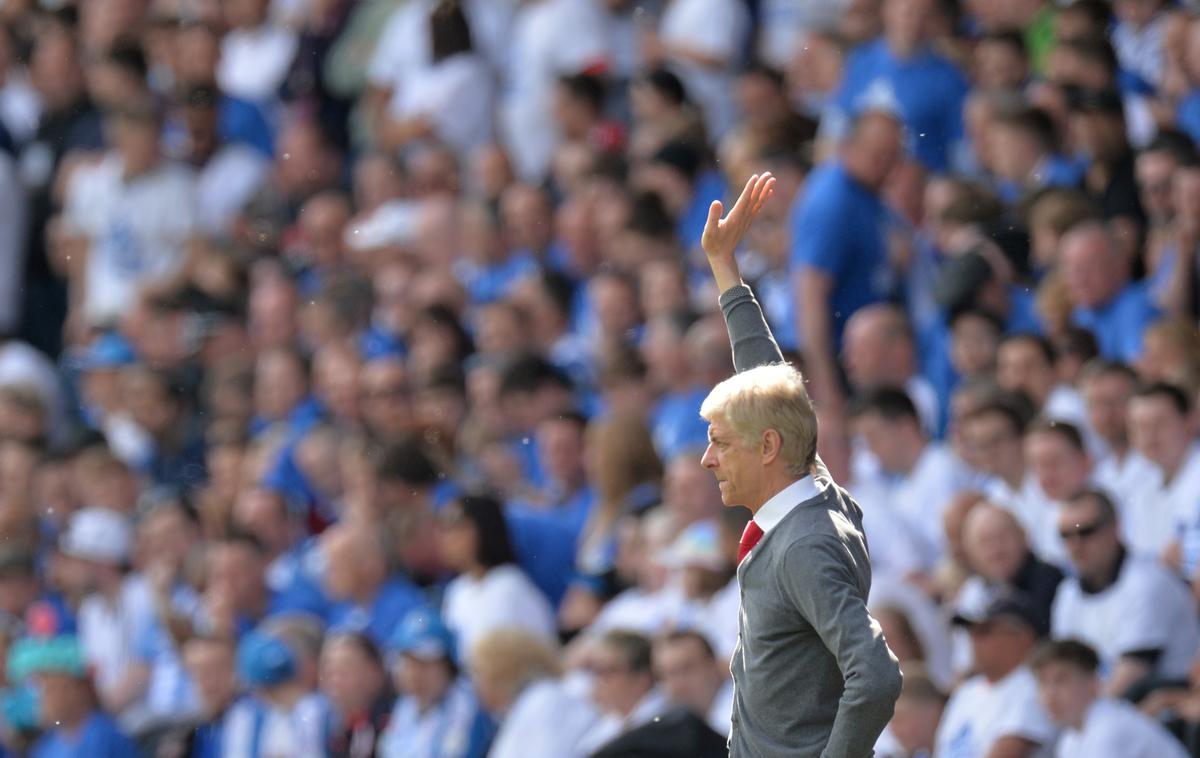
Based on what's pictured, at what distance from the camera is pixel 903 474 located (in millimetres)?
9211

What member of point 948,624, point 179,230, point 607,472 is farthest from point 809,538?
point 179,230

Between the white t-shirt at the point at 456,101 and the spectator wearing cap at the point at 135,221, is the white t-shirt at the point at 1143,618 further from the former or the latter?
the spectator wearing cap at the point at 135,221

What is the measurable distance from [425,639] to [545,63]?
592cm

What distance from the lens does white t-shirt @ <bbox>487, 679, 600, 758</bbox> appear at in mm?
8664

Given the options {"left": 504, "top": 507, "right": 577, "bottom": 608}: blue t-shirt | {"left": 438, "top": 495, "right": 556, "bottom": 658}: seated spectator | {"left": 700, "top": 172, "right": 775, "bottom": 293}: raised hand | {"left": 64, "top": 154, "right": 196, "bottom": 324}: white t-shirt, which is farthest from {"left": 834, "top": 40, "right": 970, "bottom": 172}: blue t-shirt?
{"left": 700, "top": 172, "right": 775, "bottom": 293}: raised hand

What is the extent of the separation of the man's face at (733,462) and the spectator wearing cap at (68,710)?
6645 millimetres

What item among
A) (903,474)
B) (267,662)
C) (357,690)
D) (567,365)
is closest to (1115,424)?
(903,474)

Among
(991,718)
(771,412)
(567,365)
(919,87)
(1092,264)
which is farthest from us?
(567,365)

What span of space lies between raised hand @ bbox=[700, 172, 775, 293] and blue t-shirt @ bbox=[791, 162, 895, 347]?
5479 mm

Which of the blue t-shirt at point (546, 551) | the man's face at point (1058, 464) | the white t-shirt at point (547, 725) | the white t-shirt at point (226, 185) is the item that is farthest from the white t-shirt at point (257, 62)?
the man's face at point (1058, 464)

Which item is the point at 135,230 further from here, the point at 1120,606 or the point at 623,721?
the point at 1120,606

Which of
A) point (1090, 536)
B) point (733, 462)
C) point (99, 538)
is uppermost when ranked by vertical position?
Answer: point (733, 462)

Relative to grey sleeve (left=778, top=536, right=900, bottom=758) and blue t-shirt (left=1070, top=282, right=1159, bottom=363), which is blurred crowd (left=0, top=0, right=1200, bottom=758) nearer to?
blue t-shirt (left=1070, top=282, right=1159, bottom=363)

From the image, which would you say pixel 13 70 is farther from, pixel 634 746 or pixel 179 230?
pixel 634 746
